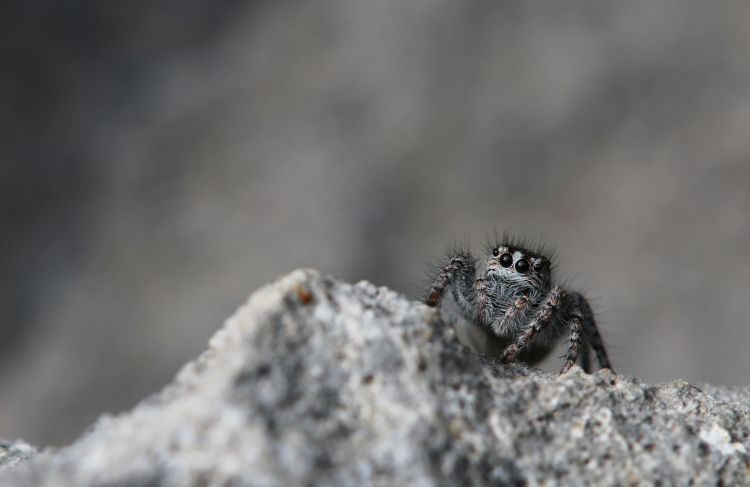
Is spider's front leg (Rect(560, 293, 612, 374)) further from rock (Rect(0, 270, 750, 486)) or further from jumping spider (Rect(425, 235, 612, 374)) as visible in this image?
rock (Rect(0, 270, 750, 486))

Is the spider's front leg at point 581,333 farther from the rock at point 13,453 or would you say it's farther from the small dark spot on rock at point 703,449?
the rock at point 13,453

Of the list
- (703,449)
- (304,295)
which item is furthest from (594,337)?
(304,295)

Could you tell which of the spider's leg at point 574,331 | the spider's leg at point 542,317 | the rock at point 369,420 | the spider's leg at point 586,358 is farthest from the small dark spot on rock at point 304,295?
the spider's leg at point 586,358

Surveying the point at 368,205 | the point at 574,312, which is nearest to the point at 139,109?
the point at 368,205

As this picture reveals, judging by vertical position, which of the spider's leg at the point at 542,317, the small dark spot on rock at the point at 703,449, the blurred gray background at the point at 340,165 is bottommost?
the small dark spot on rock at the point at 703,449

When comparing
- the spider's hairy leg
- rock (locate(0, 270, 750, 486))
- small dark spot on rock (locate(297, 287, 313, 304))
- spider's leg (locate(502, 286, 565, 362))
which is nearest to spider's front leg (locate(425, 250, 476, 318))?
spider's leg (locate(502, 286, 565, 362))

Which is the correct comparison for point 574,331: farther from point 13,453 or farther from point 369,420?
point 13,453
